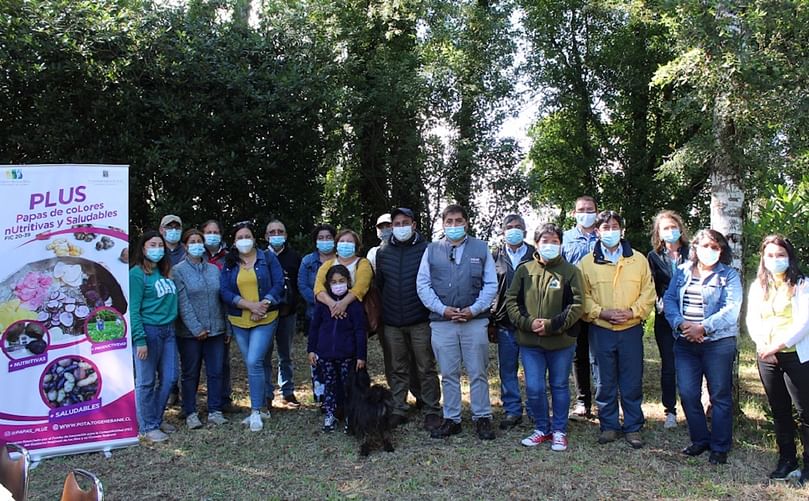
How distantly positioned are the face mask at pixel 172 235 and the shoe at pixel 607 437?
4.42 meters

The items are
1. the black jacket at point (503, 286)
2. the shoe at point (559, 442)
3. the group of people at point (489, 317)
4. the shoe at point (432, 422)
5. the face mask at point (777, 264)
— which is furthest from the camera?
the black jacket at point (503, 286)

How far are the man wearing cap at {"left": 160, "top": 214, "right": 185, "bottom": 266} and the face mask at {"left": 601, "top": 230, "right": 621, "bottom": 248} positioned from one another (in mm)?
4011

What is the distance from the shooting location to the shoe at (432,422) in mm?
5527

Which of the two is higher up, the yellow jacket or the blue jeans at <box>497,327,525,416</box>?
the yellow jacket

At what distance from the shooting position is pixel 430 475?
4.59 m

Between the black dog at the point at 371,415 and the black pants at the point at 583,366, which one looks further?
the black pants at the point at 583,366

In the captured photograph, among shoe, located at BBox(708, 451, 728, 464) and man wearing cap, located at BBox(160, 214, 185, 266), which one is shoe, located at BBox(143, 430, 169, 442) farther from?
shoe, located at BBox(708, 451, 728, 464)

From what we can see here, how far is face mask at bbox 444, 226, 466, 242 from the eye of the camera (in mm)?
5426

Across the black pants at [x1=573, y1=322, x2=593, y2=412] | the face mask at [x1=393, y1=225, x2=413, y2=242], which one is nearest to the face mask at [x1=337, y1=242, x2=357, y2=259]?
the face mask at [x1=393, y1=225, x2=413, y2=242]

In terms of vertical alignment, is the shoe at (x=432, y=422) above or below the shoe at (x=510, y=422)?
above

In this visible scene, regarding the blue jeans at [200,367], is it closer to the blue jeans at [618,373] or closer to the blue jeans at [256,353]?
the blue jeans at [256,353]

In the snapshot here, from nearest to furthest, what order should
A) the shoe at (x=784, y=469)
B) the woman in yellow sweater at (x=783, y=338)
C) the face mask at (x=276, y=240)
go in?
the woman in yellow sweater at (x=783, y=338) < the shoe at (x=784, y=469) < the face mask at (x=276, y=240)

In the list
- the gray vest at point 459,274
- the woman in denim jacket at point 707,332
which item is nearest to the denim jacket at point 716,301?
the woman in denim jacket at point 707,332

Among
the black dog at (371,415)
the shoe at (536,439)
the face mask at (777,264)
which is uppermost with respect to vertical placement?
the face mask at (777,264)
